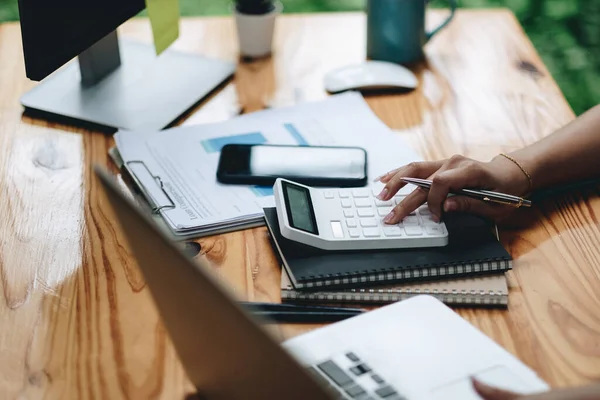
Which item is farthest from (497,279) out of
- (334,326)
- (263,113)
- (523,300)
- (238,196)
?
(263,113)

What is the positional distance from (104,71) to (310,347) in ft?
2.22

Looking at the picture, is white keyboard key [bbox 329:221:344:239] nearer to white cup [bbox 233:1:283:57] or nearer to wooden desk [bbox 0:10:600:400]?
wooden desk [bbox 0:10:600:400]

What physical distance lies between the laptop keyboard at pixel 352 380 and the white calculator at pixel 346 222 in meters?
0.16

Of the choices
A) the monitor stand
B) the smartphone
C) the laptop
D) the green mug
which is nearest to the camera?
the laptop

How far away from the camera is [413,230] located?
80 centimetres

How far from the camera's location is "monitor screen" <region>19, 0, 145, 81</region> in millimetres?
937

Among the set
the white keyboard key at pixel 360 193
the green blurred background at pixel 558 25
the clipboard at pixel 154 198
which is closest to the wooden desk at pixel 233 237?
the clipboard at pixel 154 198

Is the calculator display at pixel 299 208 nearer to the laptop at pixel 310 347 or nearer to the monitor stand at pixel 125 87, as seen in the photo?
the laptop at pixel 310 347

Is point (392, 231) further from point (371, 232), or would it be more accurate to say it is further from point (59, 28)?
point (59, 28)

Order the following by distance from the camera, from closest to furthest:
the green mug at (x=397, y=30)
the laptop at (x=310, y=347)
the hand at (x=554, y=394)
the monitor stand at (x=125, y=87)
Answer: the laptop at (x=310, y=347), the hand at (x=554, y=394), the monitor stand at (x=125, y=87), the green mug at (x=397, y=30)

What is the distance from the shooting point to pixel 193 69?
3.96ft

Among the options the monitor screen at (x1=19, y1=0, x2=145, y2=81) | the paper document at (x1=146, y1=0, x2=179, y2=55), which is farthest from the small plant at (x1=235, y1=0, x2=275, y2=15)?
the monitor screen at (x1=19, y1=0, x2=145, y2=81)

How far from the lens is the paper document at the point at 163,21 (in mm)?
1129

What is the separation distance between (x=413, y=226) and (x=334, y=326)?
173 mm
